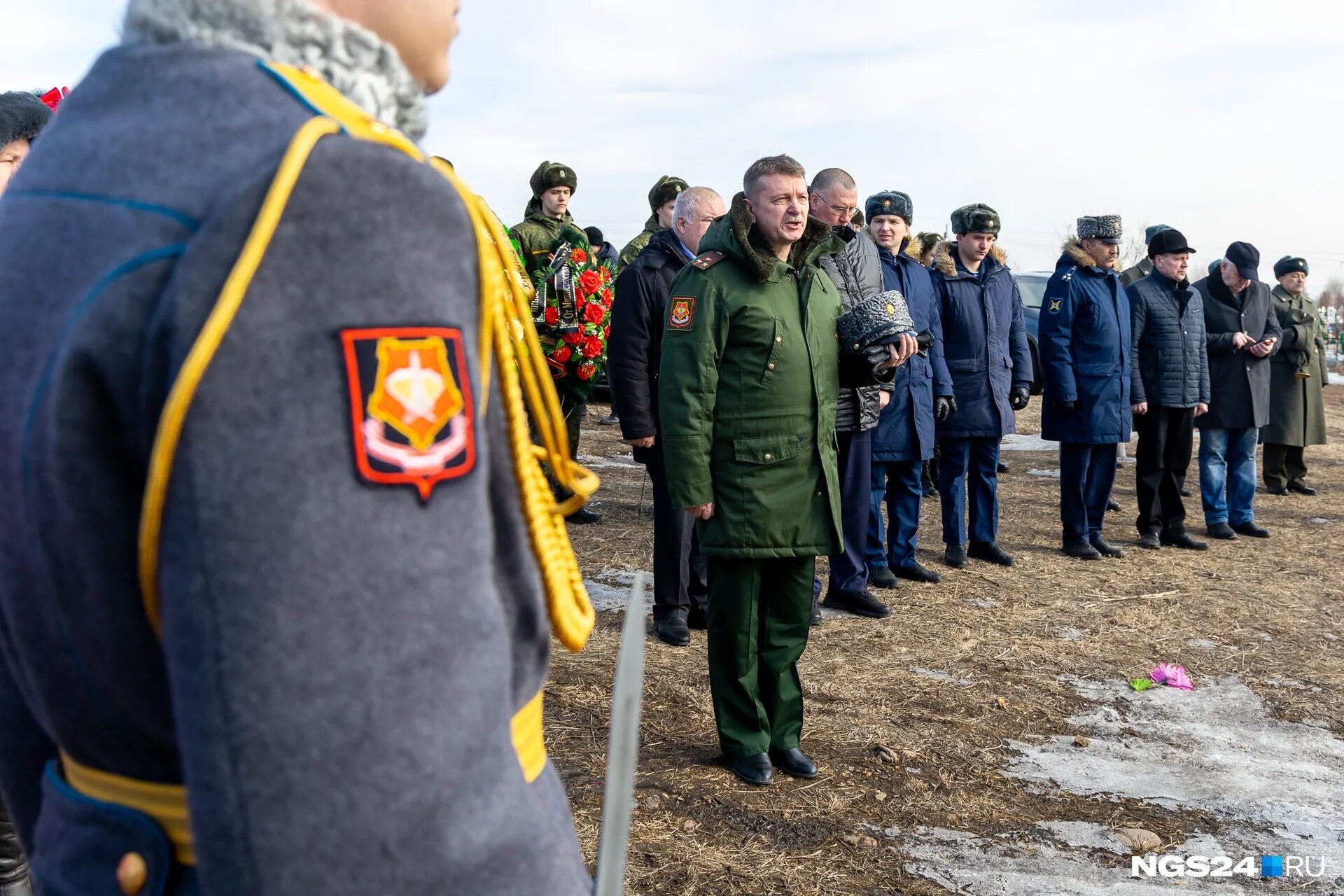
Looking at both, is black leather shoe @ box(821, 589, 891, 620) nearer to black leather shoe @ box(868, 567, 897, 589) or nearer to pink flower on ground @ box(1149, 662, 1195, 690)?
black leather shoe @ box(868, 567, 897, 589)

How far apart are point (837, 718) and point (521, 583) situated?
411cm

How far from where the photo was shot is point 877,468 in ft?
23.9

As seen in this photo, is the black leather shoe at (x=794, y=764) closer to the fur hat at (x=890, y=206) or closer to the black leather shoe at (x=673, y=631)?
the black leather shoe at (x=673, y=631)

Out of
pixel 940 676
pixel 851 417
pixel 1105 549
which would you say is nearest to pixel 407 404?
pixel 940 676

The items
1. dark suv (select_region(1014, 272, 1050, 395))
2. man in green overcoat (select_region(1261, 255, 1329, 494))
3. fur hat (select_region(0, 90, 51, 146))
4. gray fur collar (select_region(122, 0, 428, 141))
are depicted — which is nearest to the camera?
gray fur collar (select_region(122, 0, 428, 141))

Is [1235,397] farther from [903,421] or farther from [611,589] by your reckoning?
[611,589]

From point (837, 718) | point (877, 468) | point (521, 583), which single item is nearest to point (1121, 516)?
point (877, 468)

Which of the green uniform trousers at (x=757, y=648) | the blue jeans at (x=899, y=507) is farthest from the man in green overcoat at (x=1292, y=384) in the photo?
the green uniform trousers at (x=757, y=648)

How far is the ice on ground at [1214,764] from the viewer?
12.9 ft

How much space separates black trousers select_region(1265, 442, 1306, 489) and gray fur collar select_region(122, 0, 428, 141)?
11254mm

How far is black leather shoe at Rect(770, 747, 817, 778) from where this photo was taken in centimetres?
425

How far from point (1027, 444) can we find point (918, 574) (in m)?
6.66

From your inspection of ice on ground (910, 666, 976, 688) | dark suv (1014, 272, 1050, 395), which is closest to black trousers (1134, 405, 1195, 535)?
ice on ground (910, 666, 976, 688)

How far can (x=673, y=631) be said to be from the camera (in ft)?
19.1
